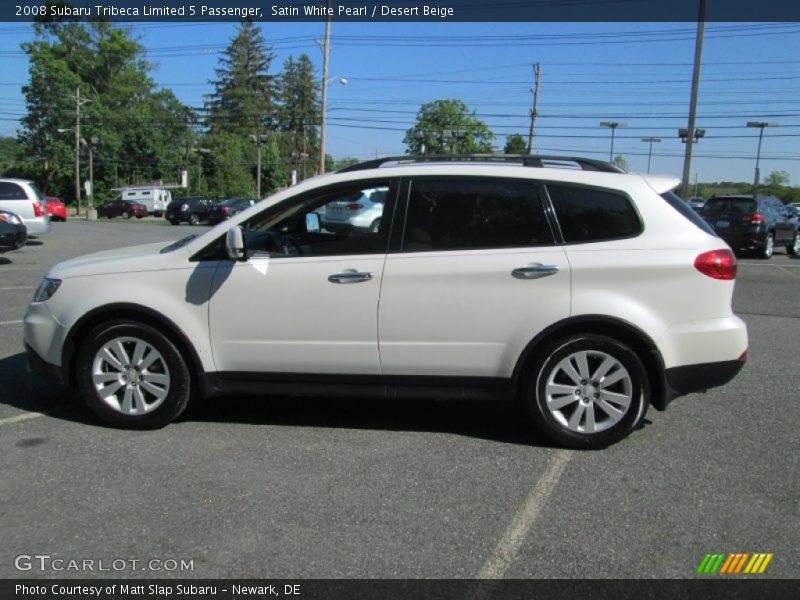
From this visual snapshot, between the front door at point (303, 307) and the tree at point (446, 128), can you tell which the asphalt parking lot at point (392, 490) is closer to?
the front door at point (303, 307)

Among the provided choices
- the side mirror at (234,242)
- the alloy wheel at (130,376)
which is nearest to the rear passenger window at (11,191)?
the alloy wheel at (130,376)

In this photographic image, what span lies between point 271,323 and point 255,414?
93cm

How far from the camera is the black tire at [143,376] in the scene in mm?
4449

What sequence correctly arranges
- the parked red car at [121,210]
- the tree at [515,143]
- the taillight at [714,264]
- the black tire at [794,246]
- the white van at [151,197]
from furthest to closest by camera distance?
the tree at [515,143] → the white van at [151,197] → the parked red car at [121,210] → the black tire at [794,246] → the taillight at [714,264]

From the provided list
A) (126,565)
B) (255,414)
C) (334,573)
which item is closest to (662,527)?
(334,573)

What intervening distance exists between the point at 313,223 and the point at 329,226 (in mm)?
128

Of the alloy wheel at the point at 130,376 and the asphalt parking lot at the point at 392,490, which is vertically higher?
the alloy wheel at the point at 130,376

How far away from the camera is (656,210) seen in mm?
4246

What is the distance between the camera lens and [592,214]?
14.1ft

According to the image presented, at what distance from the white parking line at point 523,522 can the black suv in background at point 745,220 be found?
16.0m

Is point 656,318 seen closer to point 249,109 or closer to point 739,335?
point 739,335

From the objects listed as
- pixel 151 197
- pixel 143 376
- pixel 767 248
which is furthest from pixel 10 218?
pixel 151 197

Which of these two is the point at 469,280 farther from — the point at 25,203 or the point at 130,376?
the point at 25,203

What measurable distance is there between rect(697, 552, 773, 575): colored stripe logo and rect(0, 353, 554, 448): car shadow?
1400 millimetres
